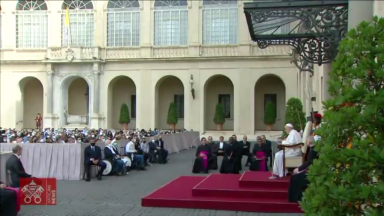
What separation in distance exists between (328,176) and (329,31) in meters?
9.48

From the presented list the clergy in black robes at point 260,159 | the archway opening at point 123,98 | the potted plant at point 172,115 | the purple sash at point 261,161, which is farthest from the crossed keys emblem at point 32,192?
the archway opening at point 123,98

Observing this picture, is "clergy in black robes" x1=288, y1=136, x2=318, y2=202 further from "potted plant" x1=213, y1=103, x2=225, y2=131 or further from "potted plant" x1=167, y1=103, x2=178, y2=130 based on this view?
"potted plant" x1=167, y1=103, x2=178, y2=130

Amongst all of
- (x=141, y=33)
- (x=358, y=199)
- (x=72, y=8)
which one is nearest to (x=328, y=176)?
(x=358, y=199)

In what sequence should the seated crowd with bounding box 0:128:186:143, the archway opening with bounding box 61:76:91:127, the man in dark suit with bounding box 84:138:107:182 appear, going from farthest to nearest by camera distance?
the archway opening with bounding box 61:76:91:127, the seated crowd with bounding box 0:128:186:143, the man in dark suit with bounding box 84:138:107:182

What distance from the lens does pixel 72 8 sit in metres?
38.8

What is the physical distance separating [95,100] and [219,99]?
10371 millimetres

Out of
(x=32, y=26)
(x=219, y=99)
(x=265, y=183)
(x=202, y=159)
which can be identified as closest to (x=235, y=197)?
(x=265, y=183)

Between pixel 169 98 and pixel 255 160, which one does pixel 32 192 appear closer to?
pixel 255 160

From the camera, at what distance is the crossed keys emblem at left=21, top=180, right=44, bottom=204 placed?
10.4m

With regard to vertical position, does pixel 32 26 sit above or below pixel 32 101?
above

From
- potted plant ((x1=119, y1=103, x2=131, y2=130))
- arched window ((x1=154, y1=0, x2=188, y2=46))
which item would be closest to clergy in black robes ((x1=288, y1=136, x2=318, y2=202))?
arched window ((x1=154, y1=0, x2=188, y2=46))

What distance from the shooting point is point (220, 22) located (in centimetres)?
3631

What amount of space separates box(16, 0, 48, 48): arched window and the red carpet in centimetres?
2936

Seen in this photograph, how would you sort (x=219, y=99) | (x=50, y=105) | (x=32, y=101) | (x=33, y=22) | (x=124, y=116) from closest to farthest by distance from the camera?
(x=50, y=105) < (x=124, y=116) < (x=33, y=22) < (x=219, y=99) < (x=32, y=101)
